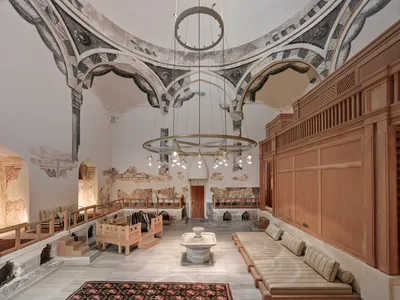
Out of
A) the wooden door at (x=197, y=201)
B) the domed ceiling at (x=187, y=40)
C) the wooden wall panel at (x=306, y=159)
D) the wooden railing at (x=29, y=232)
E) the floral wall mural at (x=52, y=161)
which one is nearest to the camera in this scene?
the wooden railing at (x=29, y=232)

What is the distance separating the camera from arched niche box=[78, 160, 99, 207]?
12945 mm

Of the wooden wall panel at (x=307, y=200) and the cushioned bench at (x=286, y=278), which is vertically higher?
the wooden wall panel at (x=307, y=200)

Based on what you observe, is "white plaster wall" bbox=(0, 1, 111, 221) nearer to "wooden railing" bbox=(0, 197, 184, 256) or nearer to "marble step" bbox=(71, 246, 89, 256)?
"wooden railing" bbox=(0, 197, 184, 256)

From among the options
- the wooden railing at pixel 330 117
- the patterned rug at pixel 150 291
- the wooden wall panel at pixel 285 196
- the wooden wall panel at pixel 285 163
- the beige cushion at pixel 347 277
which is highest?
the wooden railing at pixel 330 117

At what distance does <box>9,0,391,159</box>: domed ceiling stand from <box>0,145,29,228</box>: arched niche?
2632 mm

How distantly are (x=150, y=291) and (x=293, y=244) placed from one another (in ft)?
13.6

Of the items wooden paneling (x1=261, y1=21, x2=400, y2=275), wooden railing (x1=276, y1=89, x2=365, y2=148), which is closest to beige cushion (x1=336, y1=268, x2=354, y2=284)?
wooden paneling (x1=261, y1=21, x2=400, y2=275)

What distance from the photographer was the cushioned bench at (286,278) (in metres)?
4.78

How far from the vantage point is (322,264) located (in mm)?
5312

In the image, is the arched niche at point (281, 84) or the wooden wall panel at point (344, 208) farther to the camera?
the arched niche at point (281, 84)

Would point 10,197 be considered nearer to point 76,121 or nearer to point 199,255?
point 76,121

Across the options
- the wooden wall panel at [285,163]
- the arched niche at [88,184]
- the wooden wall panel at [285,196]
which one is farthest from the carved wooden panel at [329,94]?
the arched niche at [88,184]

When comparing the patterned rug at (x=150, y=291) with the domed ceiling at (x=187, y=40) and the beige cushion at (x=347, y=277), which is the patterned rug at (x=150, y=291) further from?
the domed ceiling at (x=187, y=40)

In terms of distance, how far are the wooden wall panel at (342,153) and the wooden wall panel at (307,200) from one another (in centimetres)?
67
